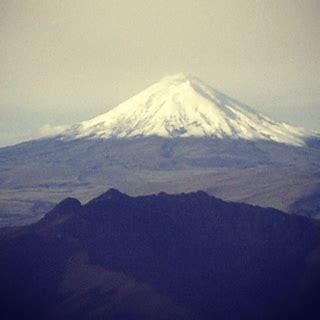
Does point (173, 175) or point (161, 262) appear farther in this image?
point (173, 175)

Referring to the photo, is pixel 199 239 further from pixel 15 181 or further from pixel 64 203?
pixel 15 181

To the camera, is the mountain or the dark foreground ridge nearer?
the dark foreground ridge

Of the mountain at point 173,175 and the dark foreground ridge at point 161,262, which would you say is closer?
the dark foreground ridge at point 161,262

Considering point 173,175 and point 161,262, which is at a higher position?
point 161,262

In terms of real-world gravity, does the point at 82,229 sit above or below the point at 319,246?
above

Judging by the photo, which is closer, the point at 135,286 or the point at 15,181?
the point at 135,286

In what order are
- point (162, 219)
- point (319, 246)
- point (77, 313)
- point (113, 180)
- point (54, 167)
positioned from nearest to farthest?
point (77, 313) → point (319, 246) → point (162, 219) → point (113, 180) → point (54, 167)

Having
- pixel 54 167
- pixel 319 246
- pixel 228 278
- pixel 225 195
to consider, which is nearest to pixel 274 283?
pixel 228 278

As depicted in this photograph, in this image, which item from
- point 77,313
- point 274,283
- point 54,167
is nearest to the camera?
point 77,313
